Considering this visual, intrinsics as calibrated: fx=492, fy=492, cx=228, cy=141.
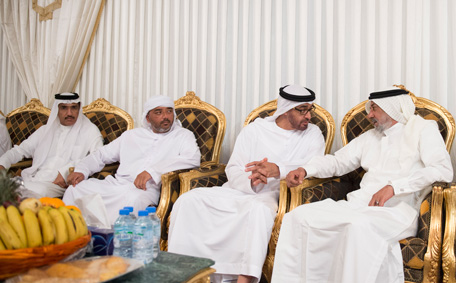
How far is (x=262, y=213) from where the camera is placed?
2869 mm

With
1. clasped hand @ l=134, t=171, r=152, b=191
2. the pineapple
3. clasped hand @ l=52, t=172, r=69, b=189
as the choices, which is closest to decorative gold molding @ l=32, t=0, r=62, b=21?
clasped hand @ l=52, t=172, r=69, b=189

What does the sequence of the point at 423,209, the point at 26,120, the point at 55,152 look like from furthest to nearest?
the point at 26,120, the point at 55,152, the point at 423,209

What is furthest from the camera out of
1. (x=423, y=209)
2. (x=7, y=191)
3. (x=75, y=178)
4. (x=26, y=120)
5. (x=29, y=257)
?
(x=26, y=120)

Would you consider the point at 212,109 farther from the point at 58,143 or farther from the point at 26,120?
the point at 26,120

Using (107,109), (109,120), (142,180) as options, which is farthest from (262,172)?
(107,109)

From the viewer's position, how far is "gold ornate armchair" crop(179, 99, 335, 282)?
9.39 ft

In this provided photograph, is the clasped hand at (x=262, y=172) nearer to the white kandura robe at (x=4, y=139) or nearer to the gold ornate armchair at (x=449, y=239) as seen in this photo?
the gold ornate armchair at (x=449, y=239)

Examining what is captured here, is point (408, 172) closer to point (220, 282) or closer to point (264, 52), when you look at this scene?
point (220, 282)

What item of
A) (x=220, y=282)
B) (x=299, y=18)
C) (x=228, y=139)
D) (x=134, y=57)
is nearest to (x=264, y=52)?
(x=299, y=18)

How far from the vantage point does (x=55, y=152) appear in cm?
426

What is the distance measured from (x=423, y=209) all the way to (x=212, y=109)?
76.8 inches

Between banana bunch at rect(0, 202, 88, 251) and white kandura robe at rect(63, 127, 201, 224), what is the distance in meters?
1.71

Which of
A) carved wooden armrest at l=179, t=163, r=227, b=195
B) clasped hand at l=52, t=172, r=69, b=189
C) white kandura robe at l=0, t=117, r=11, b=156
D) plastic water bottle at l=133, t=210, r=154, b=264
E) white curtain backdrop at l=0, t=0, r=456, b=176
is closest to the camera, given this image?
plastic water bottle at l=133, t=210, r=154, b=264

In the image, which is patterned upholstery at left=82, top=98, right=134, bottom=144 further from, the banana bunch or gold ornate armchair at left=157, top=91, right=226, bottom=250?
the banana bunch
